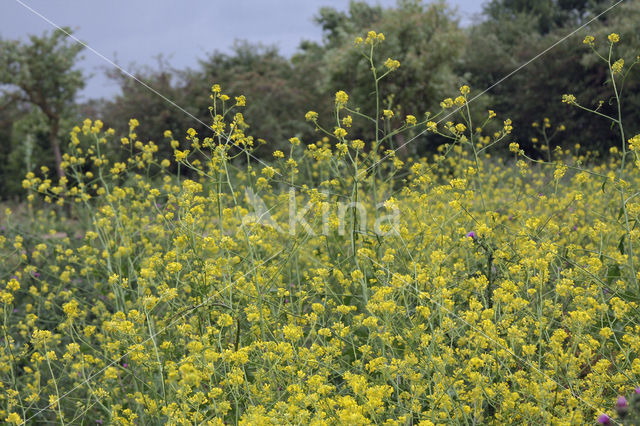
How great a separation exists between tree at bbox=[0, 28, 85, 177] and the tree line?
0.10ft

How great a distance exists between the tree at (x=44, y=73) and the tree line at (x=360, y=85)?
3cm

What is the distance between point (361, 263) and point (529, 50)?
1810cm

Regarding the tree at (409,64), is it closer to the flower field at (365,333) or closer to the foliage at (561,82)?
the foliage at (561,82)

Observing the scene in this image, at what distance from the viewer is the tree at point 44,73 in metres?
17.3

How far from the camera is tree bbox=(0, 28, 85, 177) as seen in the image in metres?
17.3

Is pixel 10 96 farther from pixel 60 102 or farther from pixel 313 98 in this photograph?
pixel 313 98

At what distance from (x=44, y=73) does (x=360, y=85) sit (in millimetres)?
9199

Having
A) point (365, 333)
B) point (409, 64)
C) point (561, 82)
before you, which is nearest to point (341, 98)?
point (365, 333)

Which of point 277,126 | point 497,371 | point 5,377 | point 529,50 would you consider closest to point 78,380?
point 5,377

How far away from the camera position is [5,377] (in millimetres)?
3926

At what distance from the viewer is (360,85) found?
1673 centimetres

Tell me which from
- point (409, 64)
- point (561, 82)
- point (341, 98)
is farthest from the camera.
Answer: point (561, 82)

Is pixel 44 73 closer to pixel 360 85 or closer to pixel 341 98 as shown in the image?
pixel 360 85

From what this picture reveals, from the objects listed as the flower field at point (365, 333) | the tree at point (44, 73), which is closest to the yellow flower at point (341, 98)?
the flower field at point (365, 333)
